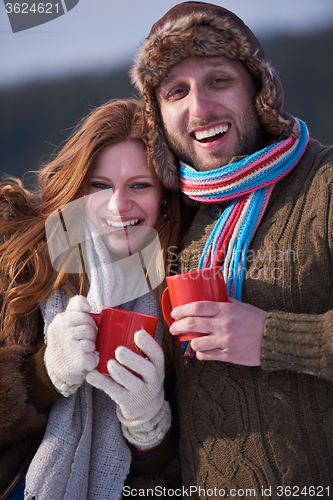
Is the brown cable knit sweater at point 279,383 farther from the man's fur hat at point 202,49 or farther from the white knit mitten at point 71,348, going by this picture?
the white knit mitten at point 71,348

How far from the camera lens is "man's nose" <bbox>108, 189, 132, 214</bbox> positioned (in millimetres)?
1653

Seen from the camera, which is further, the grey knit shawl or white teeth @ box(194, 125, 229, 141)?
white teeth @ box(194, 125, 229, 141)

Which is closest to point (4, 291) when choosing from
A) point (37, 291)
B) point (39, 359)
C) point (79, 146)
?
point (37, 291)

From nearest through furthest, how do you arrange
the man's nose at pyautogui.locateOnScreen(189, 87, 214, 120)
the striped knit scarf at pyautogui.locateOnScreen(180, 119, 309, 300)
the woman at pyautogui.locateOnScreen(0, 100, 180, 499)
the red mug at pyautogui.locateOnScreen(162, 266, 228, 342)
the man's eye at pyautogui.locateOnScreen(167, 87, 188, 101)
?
1. the red mug at pyautogui.locateOnScreen(162, 266, 228, 342)
2. the woman at pyautogui.locateOnScreen(0, 100, 180, 499)
3. the striped knit scarf at pyautogui.locateOnScreen(180, 119, 309, 300)
4. the man's nose at pyautogui.locateOnScreen(189, 87, 214, 120)
5. the man's eye at pyautogui.locateOnScreen(167, 87, 188, 101)

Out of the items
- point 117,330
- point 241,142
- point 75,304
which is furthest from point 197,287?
point 241,142

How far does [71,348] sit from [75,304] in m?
0.15

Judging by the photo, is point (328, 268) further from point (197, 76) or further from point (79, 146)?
point (79, 146)

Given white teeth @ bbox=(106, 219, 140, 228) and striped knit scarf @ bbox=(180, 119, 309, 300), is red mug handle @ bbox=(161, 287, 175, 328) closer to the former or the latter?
striped knit scarf @ bbox=(180, 119, 309, 300)

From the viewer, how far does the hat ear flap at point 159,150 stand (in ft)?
5.65

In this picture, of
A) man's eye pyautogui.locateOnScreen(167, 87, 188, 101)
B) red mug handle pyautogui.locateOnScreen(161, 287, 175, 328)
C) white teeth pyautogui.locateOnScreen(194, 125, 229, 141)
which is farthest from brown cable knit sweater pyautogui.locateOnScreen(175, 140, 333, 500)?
man's eye pyautogui.locateOnScreen(167, 87, 188, 101)

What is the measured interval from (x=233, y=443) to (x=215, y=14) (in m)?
1.62

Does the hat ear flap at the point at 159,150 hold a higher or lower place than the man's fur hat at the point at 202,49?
lower

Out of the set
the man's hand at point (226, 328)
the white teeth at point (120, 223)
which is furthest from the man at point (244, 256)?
the white teeth at point (120, 223)

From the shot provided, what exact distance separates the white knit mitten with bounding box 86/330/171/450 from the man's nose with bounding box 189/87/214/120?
35.4 inches
